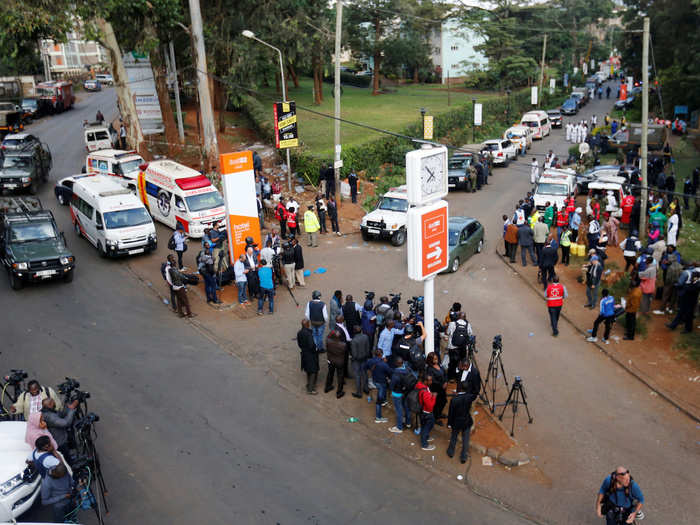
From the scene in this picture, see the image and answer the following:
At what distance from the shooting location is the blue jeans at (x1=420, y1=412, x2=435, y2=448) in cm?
1055

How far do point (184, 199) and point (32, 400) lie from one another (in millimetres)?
12408

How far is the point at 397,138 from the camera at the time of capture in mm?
34812

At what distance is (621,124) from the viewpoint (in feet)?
138

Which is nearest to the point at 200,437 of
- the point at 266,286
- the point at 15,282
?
the point at 266,286

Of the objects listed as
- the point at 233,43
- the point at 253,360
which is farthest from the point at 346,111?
the point at 253,360

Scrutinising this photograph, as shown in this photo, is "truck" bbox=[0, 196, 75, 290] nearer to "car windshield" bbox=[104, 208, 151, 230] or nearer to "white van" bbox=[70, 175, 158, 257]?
"white van" bbox=[70, 175, 158, 257]

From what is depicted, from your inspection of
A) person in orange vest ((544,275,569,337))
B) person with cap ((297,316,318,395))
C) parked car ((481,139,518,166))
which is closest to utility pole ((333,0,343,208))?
person in orange vest ((544,275,569,337))

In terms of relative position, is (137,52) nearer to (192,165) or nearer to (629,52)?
(192,165)

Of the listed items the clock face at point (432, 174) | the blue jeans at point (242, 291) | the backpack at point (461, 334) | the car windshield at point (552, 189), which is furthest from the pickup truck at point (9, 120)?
the backpack at point (461, 334)

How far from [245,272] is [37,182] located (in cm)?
1667

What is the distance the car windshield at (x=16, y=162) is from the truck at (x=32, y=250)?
9441 millimetres

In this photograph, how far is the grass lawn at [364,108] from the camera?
3706cm

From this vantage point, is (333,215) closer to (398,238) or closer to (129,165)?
(398,238)

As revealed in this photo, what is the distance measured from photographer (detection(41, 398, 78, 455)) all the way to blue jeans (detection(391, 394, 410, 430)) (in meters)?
5.47
